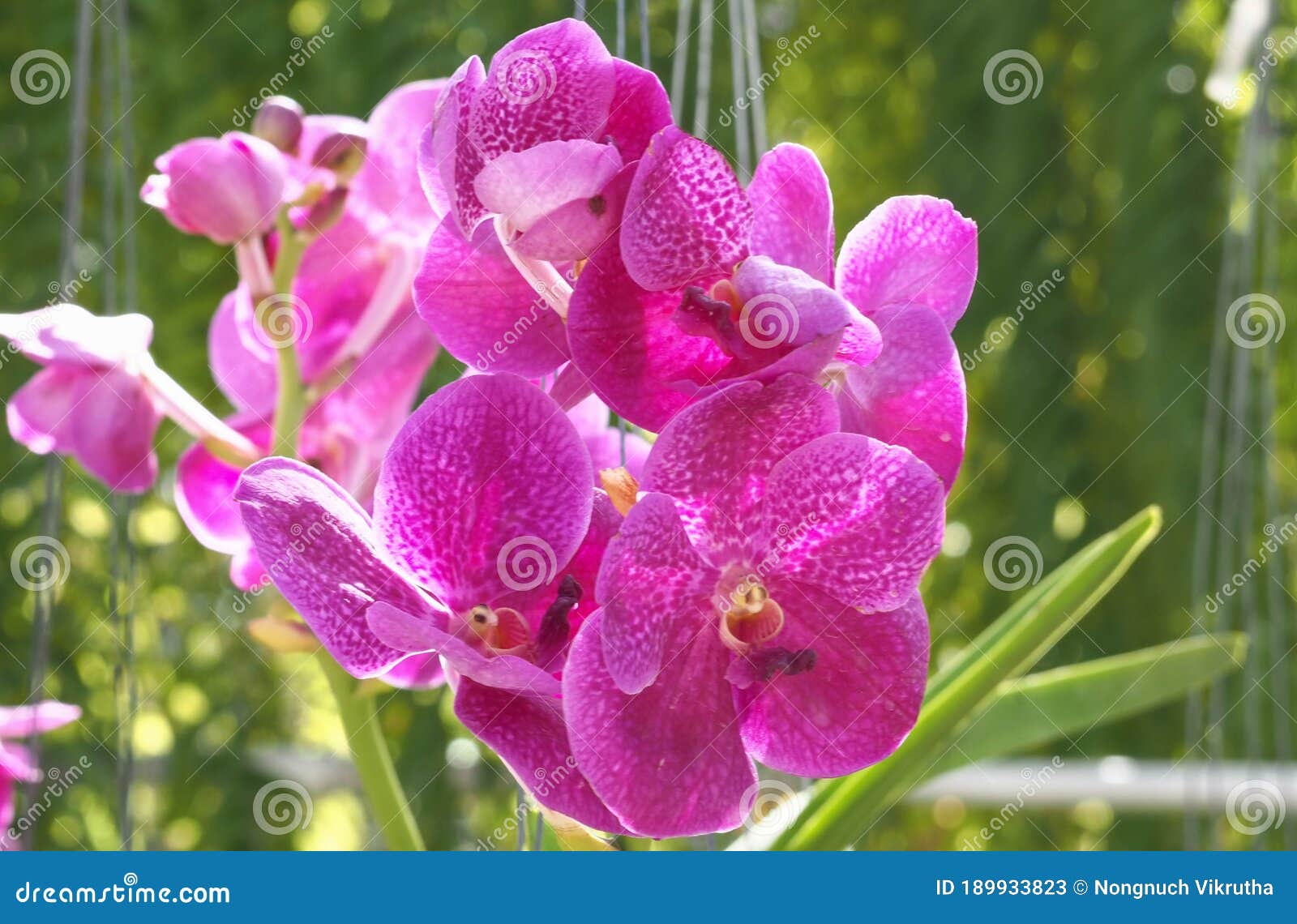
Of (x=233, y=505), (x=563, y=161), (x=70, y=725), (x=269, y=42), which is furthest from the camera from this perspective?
(x=269, y=42)

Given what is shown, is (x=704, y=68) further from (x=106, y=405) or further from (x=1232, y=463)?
(x=1232, y=463)

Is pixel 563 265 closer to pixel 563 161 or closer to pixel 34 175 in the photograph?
pixel 563 161

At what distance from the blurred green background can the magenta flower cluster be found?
88 cm

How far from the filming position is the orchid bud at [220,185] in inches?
11.8

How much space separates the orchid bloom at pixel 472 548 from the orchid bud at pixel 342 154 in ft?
0.40

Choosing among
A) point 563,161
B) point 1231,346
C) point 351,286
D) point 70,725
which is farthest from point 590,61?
point 1231,346

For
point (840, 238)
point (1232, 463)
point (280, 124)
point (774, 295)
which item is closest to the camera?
point (774, 295)

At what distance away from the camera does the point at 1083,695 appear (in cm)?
37

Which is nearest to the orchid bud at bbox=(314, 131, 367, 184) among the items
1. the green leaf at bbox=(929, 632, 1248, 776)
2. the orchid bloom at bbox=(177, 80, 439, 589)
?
the orchid bloom at bbox=(177, 80, 439, 589)

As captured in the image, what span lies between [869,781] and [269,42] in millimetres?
1109

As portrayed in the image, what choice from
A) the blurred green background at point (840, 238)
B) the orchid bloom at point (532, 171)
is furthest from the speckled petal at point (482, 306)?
the blurred green background at point (840, 238)

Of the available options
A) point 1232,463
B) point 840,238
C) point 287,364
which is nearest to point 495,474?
point 287,364

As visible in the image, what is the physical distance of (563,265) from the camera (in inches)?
9.5

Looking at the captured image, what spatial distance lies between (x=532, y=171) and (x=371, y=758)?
147 mm
